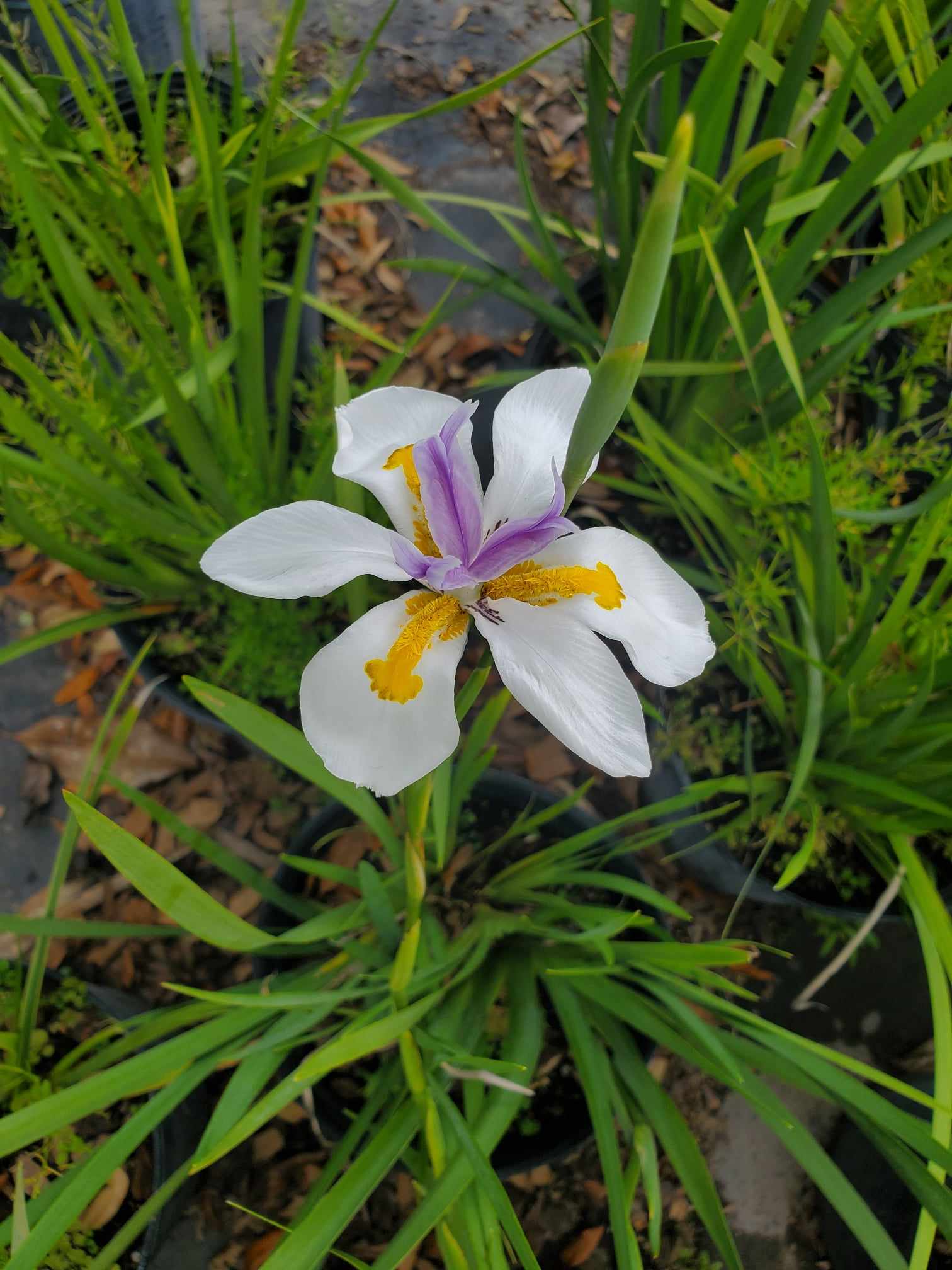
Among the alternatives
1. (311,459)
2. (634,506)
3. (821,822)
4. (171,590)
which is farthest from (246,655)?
(821,822)

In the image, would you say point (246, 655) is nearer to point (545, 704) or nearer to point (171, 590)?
point (171, 590)

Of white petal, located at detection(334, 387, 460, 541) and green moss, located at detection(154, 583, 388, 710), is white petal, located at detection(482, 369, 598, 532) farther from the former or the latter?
green moss, located at detection(154, 583, 388, 710)

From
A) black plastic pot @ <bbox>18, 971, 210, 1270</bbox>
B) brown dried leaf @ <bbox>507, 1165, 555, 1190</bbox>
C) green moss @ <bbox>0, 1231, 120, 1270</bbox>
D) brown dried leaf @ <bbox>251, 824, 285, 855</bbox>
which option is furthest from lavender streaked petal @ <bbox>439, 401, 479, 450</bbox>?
brown dried leaf @ <bbox>507, 1165, 555, 1190</bbox>

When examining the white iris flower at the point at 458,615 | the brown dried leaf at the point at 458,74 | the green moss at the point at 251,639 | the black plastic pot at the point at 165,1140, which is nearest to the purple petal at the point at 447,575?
the white iris flower at the point at 458,615

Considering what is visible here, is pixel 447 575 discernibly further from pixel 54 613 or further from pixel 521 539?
pixel 54 613

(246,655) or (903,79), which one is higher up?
(903,79)
